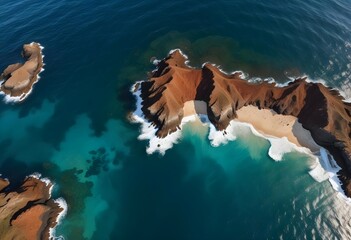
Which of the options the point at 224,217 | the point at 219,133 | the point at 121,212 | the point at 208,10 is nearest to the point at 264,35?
the point at 208,10

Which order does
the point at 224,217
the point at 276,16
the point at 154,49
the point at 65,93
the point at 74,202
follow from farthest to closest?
→ the point at 276,16 < the point at 154,49 < the point at 65,93 < the point at 74,202 < the point at 224,217

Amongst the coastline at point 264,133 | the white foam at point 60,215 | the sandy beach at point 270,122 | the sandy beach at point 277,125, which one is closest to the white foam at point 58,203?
the white foam at point 60,215

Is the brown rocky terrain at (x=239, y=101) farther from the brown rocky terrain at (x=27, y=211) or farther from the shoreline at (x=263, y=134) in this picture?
the brown rocky terrain at (x=27, y=211)

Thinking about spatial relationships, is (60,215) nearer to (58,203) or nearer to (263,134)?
(58,203)

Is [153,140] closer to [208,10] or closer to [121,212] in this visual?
[121,212]

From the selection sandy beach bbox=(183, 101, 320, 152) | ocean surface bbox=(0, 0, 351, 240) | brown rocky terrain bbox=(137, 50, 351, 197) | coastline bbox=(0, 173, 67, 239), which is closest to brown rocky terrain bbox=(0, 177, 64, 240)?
coastline bbox=(0, 173, 67, 239)

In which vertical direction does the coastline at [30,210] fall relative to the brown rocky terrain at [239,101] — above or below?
below

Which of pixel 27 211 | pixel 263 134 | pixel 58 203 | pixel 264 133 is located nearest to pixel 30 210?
pixel 27 211

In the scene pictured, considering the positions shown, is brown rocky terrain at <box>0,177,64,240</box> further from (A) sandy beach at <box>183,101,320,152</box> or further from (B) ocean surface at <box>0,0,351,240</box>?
(A) sandy beach at <box>183,101,320,152</box>

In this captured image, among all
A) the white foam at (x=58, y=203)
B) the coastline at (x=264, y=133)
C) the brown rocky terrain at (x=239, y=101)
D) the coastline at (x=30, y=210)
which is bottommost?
the white foam at (x=58, y=203)
